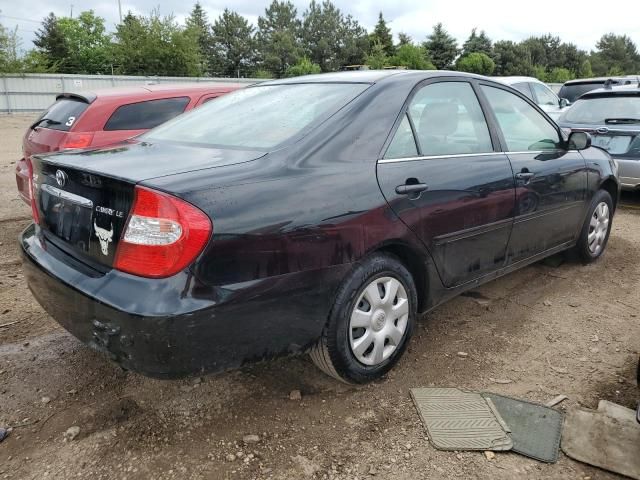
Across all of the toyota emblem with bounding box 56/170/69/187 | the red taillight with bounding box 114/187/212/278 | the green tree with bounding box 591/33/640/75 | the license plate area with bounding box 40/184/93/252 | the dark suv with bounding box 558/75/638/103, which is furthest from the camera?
the green tree with bounding box 591/33/640/75

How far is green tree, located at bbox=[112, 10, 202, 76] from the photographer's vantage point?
37719 mm

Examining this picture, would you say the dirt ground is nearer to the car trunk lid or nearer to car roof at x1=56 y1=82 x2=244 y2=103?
the car trunk lid

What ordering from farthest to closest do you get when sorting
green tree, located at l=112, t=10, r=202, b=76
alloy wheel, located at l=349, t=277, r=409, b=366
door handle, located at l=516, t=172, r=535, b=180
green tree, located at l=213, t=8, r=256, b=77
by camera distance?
green tree, located at l=213, t=8, r=256, b=77 → green tree, located at l=112, t=10, r=202, b=76 → door handle, located at l=516, t=172, r=535, b=180 → alloy wheel, located at l=349, t=277, r=409, b=366

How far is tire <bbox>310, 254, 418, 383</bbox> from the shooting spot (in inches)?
101

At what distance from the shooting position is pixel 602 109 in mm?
7438

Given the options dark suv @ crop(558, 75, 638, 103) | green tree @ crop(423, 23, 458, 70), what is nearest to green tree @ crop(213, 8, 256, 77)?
green tree @ crop(423, 23, 458, 70)

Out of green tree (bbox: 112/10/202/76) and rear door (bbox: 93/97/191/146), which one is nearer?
rear door (bbox: 93/97/191/146)

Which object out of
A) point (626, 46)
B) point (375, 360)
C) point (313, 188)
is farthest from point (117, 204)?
point (626, 46)

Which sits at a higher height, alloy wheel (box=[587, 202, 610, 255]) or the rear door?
the rear door

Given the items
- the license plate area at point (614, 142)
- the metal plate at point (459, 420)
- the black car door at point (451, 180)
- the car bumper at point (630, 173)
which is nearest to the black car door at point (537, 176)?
the black car door at point (451, 180)

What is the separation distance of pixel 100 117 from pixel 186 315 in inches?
147

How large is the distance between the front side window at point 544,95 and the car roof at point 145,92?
25.5 feet

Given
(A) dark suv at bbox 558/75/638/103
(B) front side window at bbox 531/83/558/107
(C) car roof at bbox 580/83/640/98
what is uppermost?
(A) dark suv at bbox 558/75/638/103

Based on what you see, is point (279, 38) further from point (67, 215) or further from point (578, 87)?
point (67, 215)
